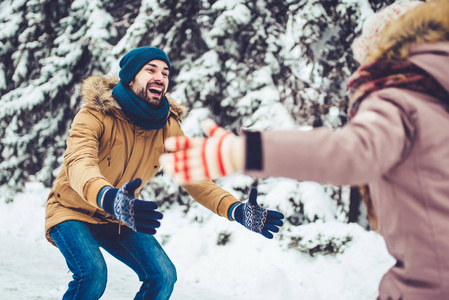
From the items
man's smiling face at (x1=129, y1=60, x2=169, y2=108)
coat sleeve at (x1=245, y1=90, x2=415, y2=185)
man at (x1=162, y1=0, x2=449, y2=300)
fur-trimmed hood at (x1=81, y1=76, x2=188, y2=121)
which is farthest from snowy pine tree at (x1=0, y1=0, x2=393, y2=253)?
coat sleeve at (x1=245, y1=90, x2=415, y2=185)

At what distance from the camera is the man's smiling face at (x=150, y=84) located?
105 inches

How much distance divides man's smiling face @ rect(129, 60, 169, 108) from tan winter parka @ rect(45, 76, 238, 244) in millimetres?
207

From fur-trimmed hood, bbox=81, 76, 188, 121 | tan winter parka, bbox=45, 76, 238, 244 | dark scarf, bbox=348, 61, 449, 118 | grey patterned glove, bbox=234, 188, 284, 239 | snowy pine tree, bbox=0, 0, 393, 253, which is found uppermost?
dark scarf, bbox=348, 61, 449, 118

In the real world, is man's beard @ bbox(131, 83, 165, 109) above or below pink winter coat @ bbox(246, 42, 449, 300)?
below

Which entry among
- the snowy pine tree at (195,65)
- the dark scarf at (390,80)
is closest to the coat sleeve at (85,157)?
the dark scarf at (390,80)

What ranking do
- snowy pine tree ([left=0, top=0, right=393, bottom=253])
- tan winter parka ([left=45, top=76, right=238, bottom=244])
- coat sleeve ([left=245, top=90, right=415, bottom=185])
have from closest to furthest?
coat sleeve ([left=245, top=90, right=415, bottom=185]) → tan winter parka ([left=45, top=76, right=238, bottom=244]) → snowy pine tree ([left=0, top=0, right=393, bottom=253])

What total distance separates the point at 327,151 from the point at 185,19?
6.49 metres

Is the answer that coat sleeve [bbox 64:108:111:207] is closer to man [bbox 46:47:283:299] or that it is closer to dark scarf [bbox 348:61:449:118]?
man [bbox 46:47:283:299]

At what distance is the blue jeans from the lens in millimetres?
2162

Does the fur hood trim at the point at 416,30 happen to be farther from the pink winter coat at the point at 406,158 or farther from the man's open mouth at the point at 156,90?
the man's open mouth at the point at 156,90

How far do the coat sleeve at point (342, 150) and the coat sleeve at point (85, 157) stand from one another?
1.17m

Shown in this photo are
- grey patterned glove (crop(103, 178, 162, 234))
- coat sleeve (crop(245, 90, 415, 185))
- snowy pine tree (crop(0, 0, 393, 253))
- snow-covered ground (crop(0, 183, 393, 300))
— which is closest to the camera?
coat sleeve (crop(245, 90, 415, 185))

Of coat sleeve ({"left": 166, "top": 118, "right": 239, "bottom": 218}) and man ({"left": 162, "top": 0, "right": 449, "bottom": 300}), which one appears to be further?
coat sleeve ({"left": 166, "top": 118, "right": 239, "bottom": 218})

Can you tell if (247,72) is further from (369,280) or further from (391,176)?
(391,176)
